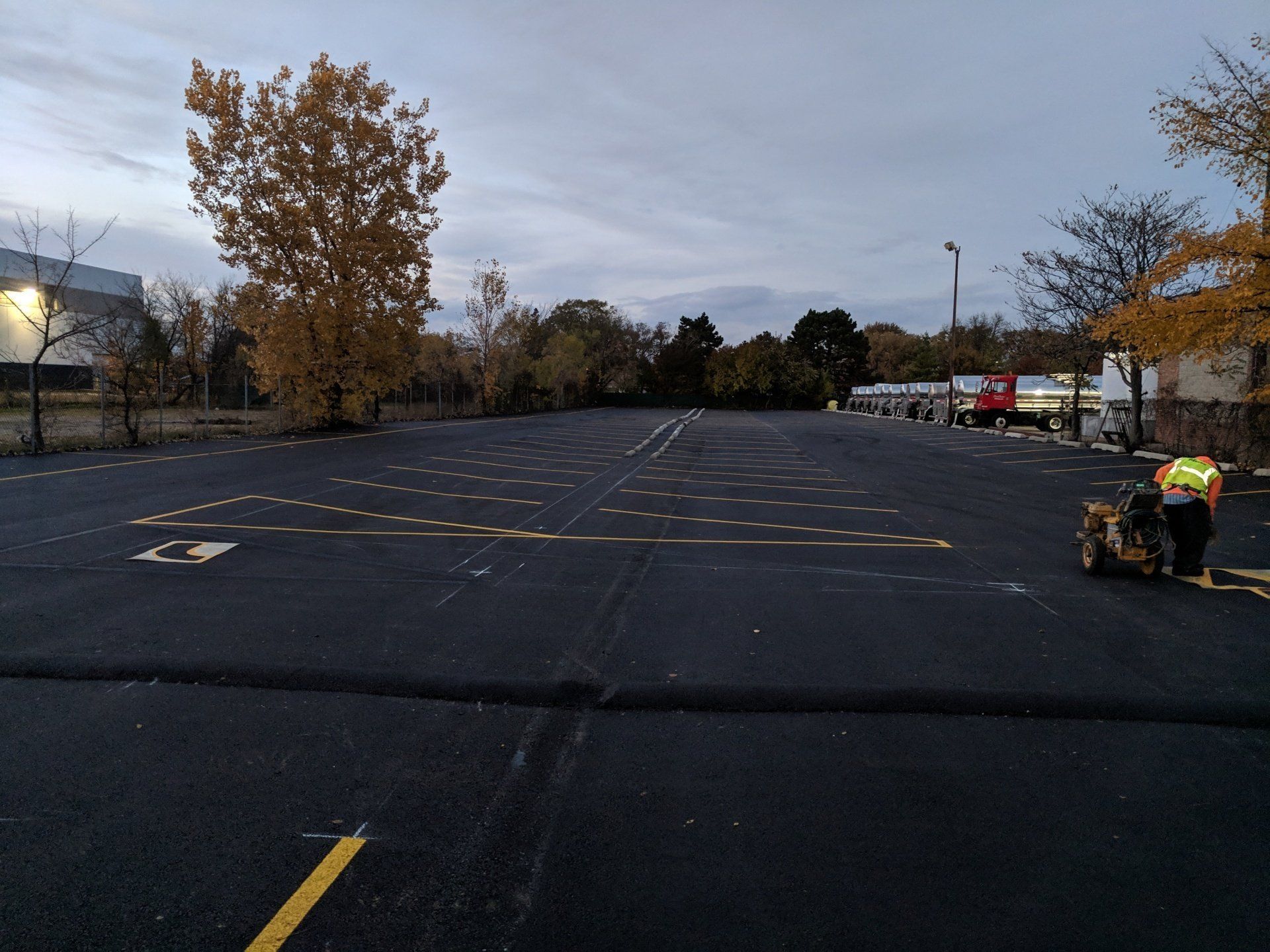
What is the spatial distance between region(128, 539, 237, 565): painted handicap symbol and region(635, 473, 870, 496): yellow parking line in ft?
31.2

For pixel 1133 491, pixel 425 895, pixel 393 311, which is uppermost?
pixel 393 311

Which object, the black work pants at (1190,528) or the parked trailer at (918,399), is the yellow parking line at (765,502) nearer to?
the black work pants at (1190,528)

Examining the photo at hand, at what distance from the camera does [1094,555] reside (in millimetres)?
9008

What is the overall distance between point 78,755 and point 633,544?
6.72 metres

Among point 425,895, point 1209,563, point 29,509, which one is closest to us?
point 425,895

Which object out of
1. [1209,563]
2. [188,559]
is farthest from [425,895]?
[1209,563]

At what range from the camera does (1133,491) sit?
863cm

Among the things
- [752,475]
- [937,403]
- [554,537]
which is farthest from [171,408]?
[937,403]

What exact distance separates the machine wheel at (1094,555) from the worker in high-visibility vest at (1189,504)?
0.78 m

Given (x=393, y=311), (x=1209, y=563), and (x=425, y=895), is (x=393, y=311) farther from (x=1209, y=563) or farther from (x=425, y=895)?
(x=425, y=895)

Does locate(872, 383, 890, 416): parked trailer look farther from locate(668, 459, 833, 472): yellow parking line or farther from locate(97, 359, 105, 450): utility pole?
locate(97, 359, 105, 450): utility pole

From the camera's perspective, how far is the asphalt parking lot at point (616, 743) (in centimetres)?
314

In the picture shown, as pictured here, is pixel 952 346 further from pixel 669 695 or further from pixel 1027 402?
pixel 669 695

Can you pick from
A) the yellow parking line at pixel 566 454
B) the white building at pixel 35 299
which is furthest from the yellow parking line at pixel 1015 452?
the white building at pixel 35 299
